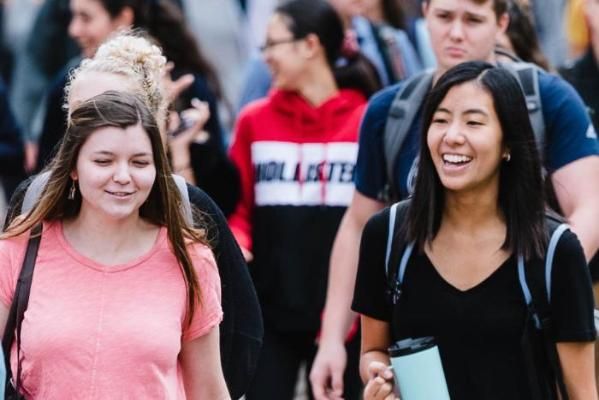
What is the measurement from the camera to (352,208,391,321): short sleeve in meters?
5.76

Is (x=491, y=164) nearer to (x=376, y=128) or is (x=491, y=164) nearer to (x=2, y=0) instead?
(x=376, y=128)

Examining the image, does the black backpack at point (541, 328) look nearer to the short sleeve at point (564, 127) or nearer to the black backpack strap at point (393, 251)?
the black backpack strap at point (393, 251)

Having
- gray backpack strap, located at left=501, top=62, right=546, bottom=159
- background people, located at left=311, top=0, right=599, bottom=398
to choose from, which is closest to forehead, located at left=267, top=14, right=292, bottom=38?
background people, located at left=311, top=0, right=599, bottom=398

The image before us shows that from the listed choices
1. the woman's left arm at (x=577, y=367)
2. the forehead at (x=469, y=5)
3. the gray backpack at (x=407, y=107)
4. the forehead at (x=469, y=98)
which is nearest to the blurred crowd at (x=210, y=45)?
the forehead at (x=469, y=5)

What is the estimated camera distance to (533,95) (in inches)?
257

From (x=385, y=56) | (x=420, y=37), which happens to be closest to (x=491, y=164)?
(x=385, y=56)

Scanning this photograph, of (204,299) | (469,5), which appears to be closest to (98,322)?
(204,299)

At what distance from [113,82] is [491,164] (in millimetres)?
1143

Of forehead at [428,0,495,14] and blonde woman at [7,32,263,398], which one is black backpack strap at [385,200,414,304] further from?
forehead at [428,0,495,14]

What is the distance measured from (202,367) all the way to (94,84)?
3.00 feet

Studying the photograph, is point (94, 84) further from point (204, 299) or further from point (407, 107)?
point (407, 107)

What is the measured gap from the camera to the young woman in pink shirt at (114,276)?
5.12 m

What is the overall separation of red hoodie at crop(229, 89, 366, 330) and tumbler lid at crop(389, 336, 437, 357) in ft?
7.37

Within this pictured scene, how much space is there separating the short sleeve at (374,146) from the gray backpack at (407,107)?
0.03m
